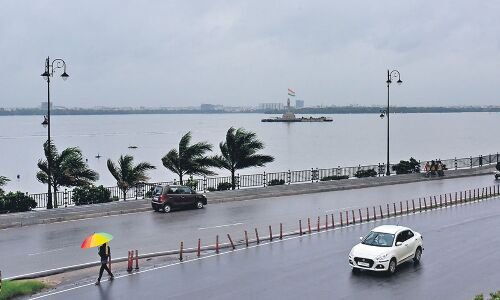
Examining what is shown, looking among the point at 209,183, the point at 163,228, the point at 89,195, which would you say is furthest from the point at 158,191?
the point at 209,183

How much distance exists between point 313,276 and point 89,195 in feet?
66.6

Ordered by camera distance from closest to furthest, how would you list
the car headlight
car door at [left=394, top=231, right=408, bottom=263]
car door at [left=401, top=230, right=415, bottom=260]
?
the car headlight < car door at [left=394, top=231, right=408, bottom=263] < car door at [left=401, top=230, right=415, bottom=260]

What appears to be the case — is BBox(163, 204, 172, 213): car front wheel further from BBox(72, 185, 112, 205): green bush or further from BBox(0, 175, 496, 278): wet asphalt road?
BBox(72, 185, 112, 205): green bush

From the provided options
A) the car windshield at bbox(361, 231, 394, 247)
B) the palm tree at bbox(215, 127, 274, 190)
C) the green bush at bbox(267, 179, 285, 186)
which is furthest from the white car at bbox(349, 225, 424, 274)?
the palm tree at bbox(215, 127, 274, 190)

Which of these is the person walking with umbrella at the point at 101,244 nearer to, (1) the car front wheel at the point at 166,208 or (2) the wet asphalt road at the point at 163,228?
(2) the wet asphalt road at the point at 163,228

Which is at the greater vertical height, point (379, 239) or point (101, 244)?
point (101, 244)

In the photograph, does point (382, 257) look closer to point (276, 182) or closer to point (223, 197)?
point (223, 197)

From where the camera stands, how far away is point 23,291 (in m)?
17.8

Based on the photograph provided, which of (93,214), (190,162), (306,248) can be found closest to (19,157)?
(190,162)

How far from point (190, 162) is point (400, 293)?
27685 millimetres

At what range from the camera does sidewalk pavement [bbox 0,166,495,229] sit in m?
29.5

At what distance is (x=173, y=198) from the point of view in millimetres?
33250

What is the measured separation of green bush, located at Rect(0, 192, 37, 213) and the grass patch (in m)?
14.1

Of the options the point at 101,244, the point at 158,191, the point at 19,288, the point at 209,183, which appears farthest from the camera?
the point at 209,183
